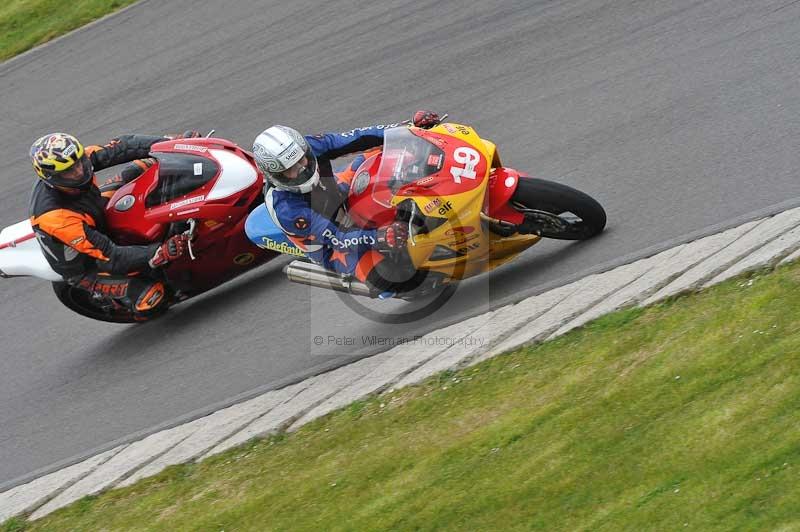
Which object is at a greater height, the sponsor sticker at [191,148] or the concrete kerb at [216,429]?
the sponsor sticker at [191,148]

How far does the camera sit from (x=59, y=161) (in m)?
7.95

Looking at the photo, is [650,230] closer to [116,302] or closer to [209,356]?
[209,356]

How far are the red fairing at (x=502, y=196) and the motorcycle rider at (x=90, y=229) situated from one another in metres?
2.80

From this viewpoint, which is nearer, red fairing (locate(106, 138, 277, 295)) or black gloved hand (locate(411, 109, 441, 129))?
black gloved hand (locate(411, 109, 441, 129))

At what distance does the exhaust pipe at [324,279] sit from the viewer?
7.46 metres

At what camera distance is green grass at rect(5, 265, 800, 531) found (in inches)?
195

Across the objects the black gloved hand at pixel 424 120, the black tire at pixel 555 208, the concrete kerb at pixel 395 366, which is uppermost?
the black gloved hand at pixel 424 120

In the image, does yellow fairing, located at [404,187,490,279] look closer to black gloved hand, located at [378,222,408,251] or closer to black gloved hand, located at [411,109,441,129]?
black gloved hand, located at [378,222,408,251]

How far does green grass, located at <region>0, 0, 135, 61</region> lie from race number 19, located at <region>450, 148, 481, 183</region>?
928cm

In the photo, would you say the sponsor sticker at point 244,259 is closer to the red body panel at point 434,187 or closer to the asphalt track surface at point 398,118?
the asphalt track surface at point 398,118

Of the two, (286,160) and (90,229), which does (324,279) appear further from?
(90,229)

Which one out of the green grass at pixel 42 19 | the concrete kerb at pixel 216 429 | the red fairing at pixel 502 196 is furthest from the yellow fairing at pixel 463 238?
the green grass at pixel 42 19

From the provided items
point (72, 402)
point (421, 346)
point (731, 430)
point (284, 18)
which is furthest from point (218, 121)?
point (731, 430)

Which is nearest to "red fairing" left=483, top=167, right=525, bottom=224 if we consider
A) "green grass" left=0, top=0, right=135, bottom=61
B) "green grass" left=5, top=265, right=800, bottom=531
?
"green grass" left=5, top=265, right=800, bottom=531
